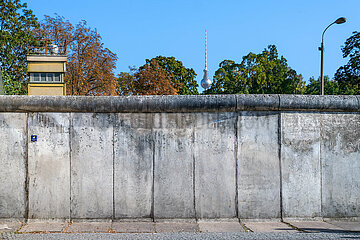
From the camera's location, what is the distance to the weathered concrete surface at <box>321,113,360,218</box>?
7.23 metres

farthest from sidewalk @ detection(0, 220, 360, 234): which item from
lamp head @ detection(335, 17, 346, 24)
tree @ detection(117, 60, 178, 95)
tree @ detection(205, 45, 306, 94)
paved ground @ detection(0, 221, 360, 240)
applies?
tree @ detection(205, 45, 306, 94)

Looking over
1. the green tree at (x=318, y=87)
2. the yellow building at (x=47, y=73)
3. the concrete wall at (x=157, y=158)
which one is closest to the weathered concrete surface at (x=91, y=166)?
the concrete wall at (x=157, y=158)

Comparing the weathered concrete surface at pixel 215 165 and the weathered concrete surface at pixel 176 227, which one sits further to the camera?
the weathered concrete surface at pixel 215 165

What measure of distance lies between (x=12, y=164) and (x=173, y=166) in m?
3.10

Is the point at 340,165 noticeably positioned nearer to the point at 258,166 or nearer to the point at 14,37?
the point at 258,166

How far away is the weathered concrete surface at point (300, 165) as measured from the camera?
7.12 m

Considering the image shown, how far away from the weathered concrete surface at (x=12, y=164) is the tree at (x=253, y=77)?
1611 inches

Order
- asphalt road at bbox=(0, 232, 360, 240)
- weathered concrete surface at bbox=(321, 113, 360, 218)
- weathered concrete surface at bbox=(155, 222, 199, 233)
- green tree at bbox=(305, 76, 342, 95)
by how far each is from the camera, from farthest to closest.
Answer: green tree at bbox=(305, 76, 342, 95), weathered concrete surface at bbox=(321, 113, 360, 218), weathered concrete surface at bbox=(155, 222, 199, 233), asphalt road at bbox=(0, 232, 360, 240)

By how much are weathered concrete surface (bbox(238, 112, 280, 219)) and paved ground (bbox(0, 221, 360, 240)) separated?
1.02ft

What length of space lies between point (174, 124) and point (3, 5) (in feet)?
109

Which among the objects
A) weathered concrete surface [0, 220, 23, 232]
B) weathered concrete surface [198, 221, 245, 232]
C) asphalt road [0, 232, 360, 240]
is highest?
asphalt road [0, 232, 360, 240]

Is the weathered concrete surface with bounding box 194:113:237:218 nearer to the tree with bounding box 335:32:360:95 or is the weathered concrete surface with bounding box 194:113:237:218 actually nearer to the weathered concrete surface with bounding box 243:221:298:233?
the weathered concrete surface with bounding box 243:221:298:233

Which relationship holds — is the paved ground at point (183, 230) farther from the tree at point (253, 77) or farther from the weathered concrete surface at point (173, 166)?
the tree at point (253, 77)

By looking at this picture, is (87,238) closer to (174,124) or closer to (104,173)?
(104,173)
